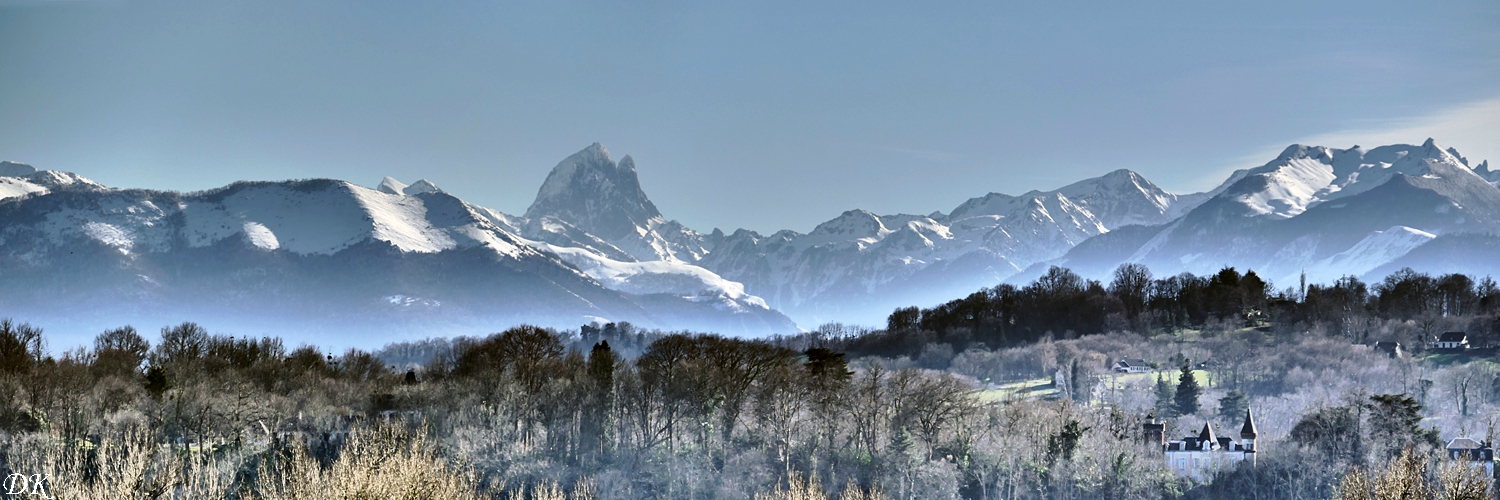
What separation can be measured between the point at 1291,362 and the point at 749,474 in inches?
4182

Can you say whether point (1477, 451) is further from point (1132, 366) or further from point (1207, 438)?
point (1132, 366)

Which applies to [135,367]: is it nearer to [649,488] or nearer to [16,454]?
[16,454]

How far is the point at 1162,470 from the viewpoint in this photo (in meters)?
116

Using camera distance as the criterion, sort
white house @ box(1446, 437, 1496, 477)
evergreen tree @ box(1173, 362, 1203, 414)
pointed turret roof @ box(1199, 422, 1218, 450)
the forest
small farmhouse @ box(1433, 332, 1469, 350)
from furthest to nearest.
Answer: small farmhouse @ box(1433, 332, 1469, 350), evergreen tree @ box(1173, 362, 1203, 414), pointed turret roof @ box(1199, 422, 1218, 450), white house @ box(1446, 437, 1496, 477), the forest

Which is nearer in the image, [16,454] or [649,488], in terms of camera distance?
[16,454]

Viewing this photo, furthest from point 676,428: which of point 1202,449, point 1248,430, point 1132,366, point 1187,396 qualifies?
point 1132,366

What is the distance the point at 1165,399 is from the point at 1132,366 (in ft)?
92.7

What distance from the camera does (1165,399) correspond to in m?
162

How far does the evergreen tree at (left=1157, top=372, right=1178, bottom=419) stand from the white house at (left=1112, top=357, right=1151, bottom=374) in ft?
57.8

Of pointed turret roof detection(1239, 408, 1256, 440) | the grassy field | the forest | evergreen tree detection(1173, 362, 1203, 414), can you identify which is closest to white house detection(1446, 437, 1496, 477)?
the forest

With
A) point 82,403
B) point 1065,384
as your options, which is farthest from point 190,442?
point 1065,384

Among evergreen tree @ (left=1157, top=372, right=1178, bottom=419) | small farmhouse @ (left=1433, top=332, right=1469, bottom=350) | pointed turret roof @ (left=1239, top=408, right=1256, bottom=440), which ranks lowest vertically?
pointed turret roof @ (left=1239, top=408, right=1256, bottom=440)

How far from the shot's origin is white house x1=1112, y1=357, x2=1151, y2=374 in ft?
616

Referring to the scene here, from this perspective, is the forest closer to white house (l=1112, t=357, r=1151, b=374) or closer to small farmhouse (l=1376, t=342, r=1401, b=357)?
small farmhouse (l=1376, t=342, r=1401, b=357)
